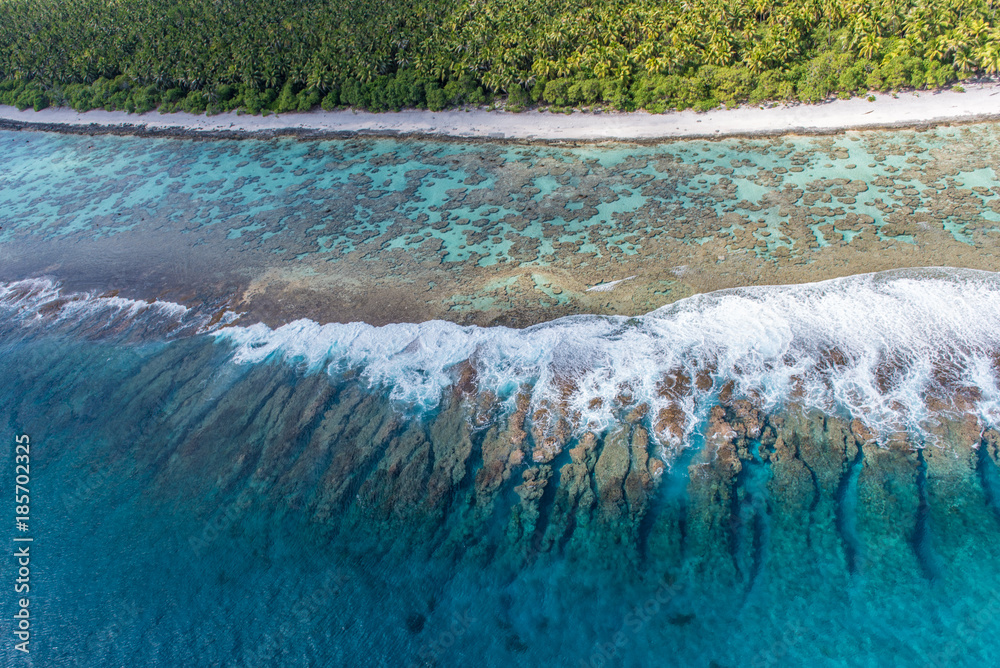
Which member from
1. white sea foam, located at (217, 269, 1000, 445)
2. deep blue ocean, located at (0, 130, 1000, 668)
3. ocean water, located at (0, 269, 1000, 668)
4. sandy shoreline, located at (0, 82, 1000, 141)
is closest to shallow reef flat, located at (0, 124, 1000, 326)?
sandy shoreline, located at (0, 82, 1000, 141)

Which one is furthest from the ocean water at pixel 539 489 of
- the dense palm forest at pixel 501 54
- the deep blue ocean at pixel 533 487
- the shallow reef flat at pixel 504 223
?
the dense palm forest at pixel 501 54

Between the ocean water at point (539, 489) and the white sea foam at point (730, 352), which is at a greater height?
the white sea foam at point (730, 352)

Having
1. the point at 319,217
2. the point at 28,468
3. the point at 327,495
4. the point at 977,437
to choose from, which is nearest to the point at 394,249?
the point at 319,217

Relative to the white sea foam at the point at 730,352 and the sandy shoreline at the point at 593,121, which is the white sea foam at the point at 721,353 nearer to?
the white sea foam at the point at 730,352

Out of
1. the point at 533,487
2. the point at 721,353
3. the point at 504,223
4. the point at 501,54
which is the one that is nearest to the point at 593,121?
the point at 501,54

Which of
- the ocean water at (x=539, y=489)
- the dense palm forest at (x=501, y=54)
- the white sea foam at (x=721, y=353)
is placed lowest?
the ocean water at (x=539, y=489)

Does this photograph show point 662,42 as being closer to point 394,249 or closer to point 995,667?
point 394,249

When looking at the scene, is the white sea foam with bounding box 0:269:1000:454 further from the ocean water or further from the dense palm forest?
the dense palm forest
